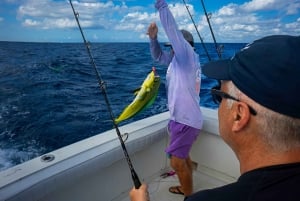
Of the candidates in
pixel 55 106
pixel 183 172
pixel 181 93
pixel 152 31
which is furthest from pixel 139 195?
pixel 55 106

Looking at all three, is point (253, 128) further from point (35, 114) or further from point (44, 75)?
point (44, 75)

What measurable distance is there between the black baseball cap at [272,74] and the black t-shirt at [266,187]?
0.14m

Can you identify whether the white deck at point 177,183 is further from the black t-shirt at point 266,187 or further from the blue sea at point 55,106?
the black t-shirt at point 266,187

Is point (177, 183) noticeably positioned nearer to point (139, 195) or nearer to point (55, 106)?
point (139, 195)

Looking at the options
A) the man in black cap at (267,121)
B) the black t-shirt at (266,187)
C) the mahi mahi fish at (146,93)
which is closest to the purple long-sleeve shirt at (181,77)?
the mahi mahi fish at (146,93)

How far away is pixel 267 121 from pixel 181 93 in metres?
1.52

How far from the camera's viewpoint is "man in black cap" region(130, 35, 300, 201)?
0.68 meters

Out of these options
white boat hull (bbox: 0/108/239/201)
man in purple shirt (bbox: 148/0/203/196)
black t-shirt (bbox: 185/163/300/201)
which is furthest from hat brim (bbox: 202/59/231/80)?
white boat hull (bbox: 0/108/239/201)

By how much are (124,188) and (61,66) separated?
10671 mm

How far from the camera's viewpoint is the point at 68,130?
209 inches

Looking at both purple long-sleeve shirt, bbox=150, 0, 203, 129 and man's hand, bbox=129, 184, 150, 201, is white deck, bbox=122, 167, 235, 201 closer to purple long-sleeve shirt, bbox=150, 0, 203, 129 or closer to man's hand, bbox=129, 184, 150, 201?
purple long-sleeve shirt, bbox=150, 0, 203, 129

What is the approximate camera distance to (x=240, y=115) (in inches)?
31.8

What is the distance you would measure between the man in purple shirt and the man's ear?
1.34 metres

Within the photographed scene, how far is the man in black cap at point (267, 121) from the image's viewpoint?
0.68 metres
